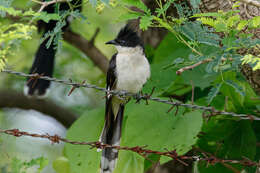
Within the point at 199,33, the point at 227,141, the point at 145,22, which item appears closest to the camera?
the point at 145,22

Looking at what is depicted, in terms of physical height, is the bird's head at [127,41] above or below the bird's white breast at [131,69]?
above

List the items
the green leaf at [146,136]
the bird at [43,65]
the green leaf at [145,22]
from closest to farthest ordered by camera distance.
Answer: the green leaf at [145,22] → the green leaf at [146,136] → the bird at [43,65]

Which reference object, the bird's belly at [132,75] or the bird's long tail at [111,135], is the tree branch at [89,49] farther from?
the bird's belly at [132,75]

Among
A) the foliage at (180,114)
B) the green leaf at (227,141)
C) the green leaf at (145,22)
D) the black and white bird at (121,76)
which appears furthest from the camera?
the green leaf at (227,141)

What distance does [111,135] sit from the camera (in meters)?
2.73

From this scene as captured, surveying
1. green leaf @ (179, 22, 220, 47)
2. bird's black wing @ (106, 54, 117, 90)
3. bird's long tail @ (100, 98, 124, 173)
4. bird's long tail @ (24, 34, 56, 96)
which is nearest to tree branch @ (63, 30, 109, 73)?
bird's long tail @ (24, 34, 56, 96)

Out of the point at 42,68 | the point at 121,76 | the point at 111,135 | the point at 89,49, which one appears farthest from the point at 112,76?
the point at 42,68

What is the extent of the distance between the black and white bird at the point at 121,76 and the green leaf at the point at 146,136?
0.06 meters

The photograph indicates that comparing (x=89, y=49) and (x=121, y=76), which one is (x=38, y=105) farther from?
(x=121, y=76)

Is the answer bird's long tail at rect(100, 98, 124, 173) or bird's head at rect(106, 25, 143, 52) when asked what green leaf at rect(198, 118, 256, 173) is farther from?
bird's head at rect(106, 25, 143, 52)

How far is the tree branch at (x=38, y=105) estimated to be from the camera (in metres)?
4.43

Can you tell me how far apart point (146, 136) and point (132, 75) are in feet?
1.30

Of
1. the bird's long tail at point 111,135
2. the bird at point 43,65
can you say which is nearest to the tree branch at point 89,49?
the bird at point 43,65

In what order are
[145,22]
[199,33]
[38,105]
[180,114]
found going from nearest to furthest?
[145,22], [199,33], [180,114], [38,105]
